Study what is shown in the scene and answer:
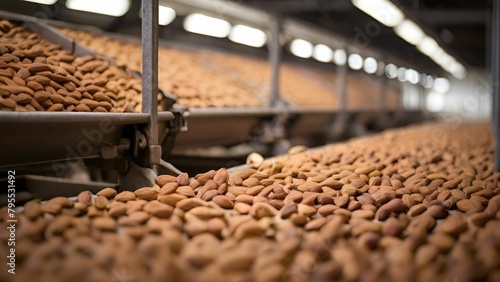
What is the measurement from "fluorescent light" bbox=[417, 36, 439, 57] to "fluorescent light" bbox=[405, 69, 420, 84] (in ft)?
13.3

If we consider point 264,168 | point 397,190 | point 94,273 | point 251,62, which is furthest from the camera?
point 251,62

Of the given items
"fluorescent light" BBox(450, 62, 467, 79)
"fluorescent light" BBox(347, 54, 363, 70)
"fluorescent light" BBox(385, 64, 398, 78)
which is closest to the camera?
"fluorescent light" BBox(347, 54, 363, 70)

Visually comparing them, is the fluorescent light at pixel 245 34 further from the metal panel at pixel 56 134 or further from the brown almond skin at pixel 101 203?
the brown almond skin at pixel 101 203

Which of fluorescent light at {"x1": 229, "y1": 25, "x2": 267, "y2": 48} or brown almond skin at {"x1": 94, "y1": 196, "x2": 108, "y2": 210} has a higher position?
fluorescent light at {"x1": 229, "y1": 25, "x2": 267, "y2": 48}

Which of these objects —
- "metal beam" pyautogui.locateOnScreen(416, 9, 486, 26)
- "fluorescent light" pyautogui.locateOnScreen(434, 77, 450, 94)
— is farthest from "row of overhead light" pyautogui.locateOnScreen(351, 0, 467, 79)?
"fluorescent light" pyautogui.locateOnScreen(434, 77, 450, 94)

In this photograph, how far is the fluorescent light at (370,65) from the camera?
285 inches

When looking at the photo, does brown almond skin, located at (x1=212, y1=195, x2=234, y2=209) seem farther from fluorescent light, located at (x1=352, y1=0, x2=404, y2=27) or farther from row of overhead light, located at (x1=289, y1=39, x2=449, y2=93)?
row of overhead light, located at (x1=289, y1=39, x2=449, y2=93)

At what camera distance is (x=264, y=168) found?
1.82 meters

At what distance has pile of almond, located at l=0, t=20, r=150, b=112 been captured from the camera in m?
1.50

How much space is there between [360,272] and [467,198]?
778 mm

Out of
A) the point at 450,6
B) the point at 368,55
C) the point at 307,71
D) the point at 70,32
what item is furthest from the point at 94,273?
the point at 450,6

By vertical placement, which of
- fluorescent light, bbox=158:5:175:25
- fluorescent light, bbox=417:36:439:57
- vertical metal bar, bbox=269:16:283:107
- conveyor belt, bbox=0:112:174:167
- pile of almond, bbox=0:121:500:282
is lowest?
pile of almond, bbox=0:121:500:282

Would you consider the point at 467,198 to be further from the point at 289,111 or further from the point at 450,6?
the point at 450,6

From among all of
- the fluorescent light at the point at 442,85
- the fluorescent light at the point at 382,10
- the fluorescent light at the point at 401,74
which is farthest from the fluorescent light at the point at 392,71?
the fluorescent light at the point at 442,85
